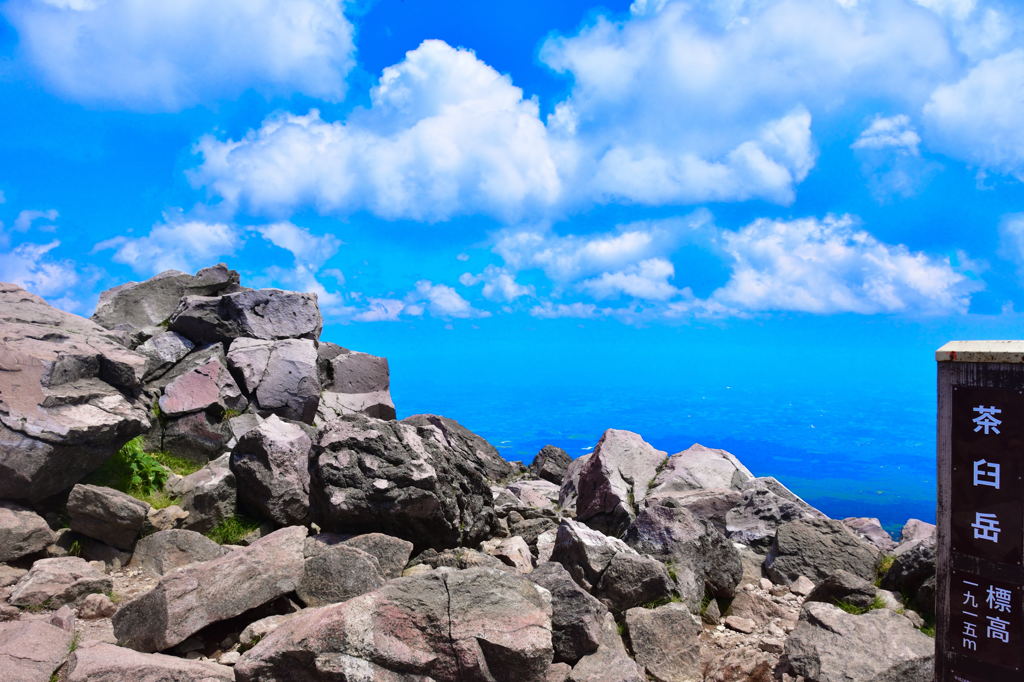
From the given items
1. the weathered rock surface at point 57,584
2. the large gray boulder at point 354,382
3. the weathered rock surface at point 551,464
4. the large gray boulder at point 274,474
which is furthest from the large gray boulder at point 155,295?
the weathered rock surface at point 551,464

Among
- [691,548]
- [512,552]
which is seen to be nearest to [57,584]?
[512,552]

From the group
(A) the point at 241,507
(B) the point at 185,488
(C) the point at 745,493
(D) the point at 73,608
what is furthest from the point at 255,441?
(C) the point at 745,493

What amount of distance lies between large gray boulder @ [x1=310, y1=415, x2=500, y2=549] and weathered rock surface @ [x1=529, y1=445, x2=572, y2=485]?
11.6 meters

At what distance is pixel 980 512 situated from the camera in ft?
20.6

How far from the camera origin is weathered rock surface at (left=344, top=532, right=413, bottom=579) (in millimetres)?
9375

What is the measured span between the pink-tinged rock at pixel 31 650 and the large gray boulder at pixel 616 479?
9.84 m

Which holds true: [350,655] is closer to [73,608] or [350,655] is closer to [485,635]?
[485,635]

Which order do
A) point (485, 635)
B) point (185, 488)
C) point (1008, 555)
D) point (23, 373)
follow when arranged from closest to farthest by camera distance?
point (1008, 555) < point (485, 635) < point (23, 373) < point (185, 488)

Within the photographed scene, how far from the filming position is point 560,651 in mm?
7488

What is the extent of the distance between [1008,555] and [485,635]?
4952 mm

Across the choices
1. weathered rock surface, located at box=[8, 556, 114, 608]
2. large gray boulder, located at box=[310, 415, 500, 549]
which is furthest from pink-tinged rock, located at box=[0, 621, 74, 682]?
large gray boulder, located at box=[310, 415, 500, 549]

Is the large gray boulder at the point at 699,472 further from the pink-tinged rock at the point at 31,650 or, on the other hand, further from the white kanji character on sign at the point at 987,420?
the pink-tinged rock at the point at 31,650

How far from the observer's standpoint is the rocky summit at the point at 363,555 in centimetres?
700

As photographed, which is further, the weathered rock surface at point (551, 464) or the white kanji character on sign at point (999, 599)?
the weathered rock surface at point (551, 464)
